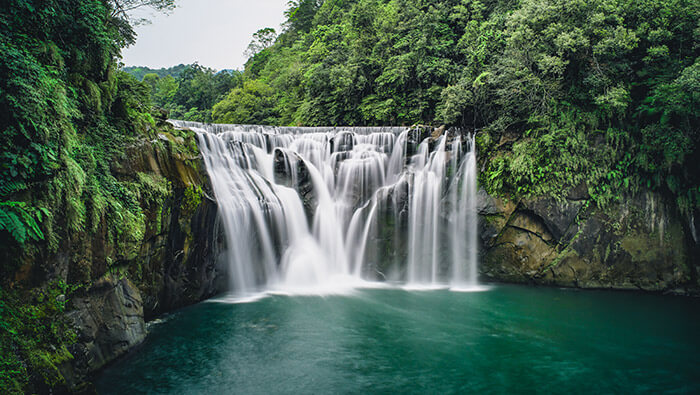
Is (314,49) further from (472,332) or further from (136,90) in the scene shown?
(472,332)

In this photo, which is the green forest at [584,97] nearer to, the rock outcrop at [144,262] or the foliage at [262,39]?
the rock outcrop at [144,262]

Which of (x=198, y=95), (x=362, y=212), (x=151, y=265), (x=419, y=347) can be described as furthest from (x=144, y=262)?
(x=198, y=95)

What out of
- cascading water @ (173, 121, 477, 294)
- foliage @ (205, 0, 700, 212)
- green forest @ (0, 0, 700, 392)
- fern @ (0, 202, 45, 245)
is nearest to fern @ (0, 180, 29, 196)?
green forest @ (0, 0, 700, 392)

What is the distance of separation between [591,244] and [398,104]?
11.9m

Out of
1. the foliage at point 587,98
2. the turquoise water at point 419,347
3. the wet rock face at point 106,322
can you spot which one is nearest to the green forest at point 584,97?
the foliage at point 587,98

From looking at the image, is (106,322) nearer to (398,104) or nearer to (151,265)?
(151,265)

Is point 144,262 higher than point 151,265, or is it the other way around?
point 144,262

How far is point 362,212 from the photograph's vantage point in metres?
13.5

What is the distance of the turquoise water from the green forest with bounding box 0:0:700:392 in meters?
2.56

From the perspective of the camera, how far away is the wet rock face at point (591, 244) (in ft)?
38.4

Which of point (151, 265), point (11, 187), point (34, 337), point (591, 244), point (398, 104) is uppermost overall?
point (398, 104)

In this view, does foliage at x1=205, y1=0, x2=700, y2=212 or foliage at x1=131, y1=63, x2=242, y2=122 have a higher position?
foliage at x1=131, y1=63, x2=242, y2=122

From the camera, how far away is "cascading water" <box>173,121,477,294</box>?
12102 millimetres

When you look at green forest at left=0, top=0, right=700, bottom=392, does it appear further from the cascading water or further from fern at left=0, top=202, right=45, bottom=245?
the cascading water
